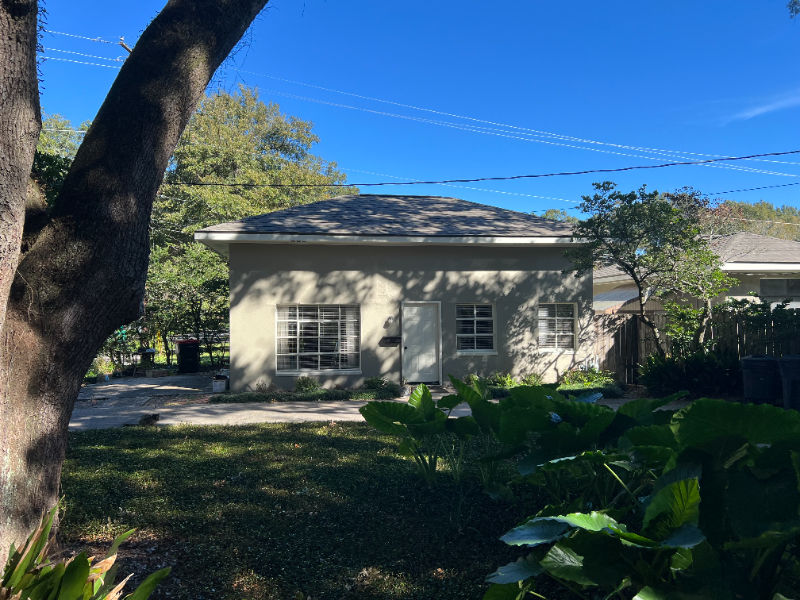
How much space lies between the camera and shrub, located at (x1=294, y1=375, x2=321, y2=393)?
483 inches

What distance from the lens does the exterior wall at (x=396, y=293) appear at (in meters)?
12.4

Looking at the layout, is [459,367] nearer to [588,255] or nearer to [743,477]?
[588,255]

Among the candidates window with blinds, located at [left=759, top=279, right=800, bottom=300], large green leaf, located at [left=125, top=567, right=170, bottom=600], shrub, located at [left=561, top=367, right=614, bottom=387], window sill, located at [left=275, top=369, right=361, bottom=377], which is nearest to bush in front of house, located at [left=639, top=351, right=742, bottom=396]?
shrub, located at [left=561, top=367, right=614, bottom=387]

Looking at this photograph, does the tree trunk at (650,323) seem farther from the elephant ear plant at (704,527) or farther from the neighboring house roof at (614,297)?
the elephant ear plant at (704,527)

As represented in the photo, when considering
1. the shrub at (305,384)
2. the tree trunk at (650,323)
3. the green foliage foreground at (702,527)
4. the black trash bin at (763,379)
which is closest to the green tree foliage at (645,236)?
the tree trunk at (650,323)

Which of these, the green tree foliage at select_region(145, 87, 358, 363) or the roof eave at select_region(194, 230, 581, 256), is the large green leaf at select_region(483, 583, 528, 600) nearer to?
the roof eave at select_region(194, 230, 581, 256)

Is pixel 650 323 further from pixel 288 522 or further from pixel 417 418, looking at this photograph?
pixel 288 522

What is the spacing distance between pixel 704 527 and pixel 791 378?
7736mm

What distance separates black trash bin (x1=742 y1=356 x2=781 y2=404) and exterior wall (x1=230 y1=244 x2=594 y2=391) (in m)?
4.83

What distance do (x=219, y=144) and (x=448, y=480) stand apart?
3040 centimetres

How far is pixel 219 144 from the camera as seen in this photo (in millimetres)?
31297

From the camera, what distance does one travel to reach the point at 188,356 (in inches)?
671

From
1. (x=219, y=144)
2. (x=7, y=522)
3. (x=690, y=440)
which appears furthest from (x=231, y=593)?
(x=219, y=144)

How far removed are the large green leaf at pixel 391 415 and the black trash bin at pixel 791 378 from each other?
6.95 m
